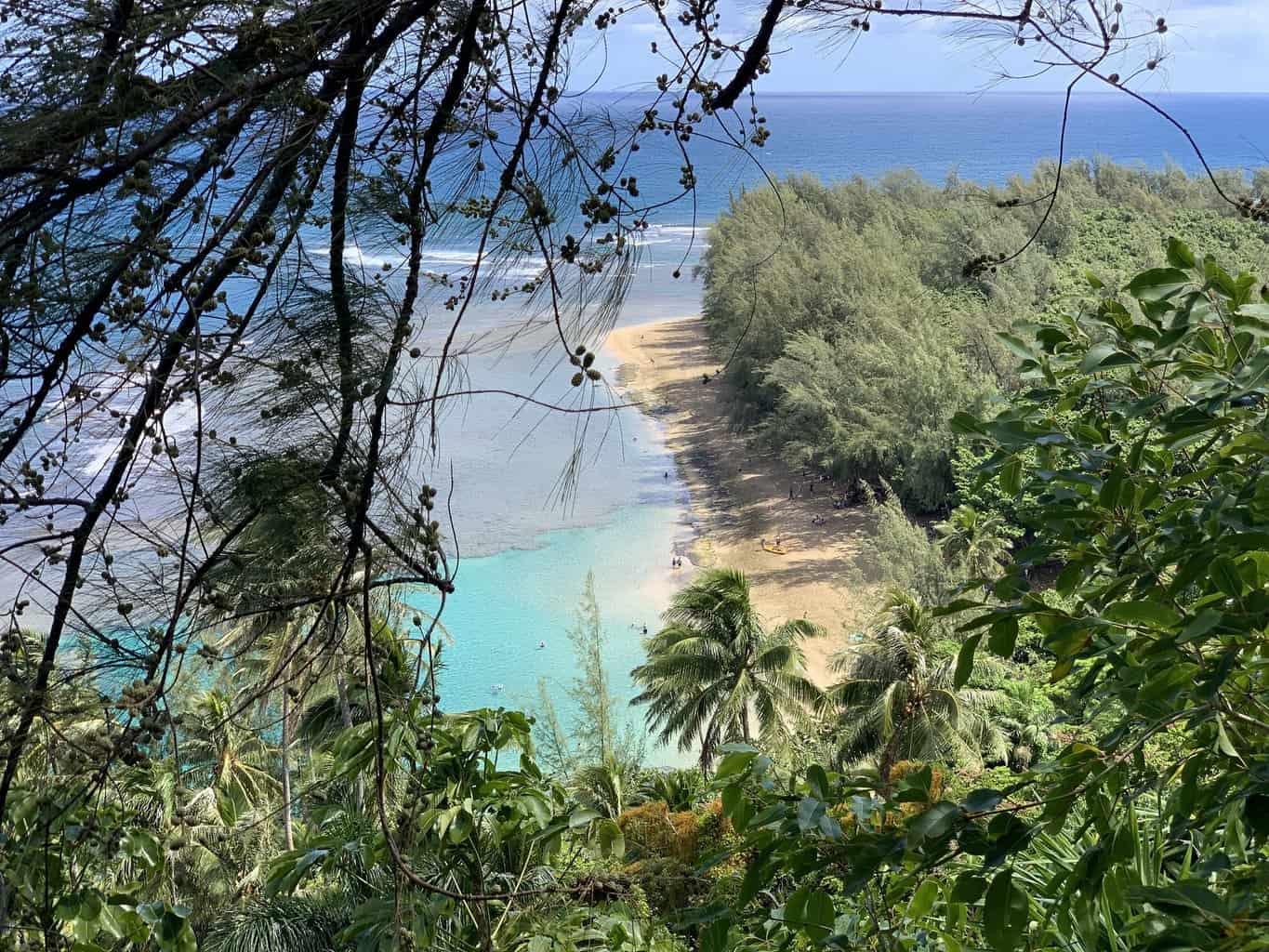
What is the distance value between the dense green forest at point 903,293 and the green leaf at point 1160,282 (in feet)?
49.9

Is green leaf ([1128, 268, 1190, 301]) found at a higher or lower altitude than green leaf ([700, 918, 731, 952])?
higher

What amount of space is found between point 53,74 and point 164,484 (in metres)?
0.65

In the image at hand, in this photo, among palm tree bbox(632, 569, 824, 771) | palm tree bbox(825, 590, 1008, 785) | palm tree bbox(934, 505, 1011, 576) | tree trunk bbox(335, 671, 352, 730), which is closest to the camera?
tree trunk bbox(335, 671, 352, 730)

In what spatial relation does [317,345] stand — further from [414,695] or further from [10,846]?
[10,846]

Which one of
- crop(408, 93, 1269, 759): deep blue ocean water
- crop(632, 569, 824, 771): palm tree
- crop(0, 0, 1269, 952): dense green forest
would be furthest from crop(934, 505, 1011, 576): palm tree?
crop(0, 0, 1269, 952): dense green forest

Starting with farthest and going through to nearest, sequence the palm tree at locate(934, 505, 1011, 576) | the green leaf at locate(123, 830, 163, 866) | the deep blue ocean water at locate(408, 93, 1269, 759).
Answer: the deep blue ocean water at locate(408, 93, 1269, 759) → the palm tree at locate(934, 505, 1011, 576) → the green leaf at locate(123, 830, 163, 866)

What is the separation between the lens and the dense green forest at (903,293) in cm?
1925

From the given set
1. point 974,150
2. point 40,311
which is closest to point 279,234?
point 40,311

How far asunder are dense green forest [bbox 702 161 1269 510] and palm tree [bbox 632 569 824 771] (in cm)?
579

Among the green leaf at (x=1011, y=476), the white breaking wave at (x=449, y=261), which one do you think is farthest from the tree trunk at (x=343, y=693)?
the green leaf at (x=1011, y=476)

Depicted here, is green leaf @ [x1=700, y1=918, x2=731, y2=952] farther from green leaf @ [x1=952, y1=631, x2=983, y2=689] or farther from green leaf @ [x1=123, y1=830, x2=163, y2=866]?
green leaf @ [x1=123, y1=830, x2=163, y2=866]

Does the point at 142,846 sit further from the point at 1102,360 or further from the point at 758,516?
the point at 758,516

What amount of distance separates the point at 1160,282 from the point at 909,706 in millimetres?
9646

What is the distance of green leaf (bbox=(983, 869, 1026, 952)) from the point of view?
832mm
